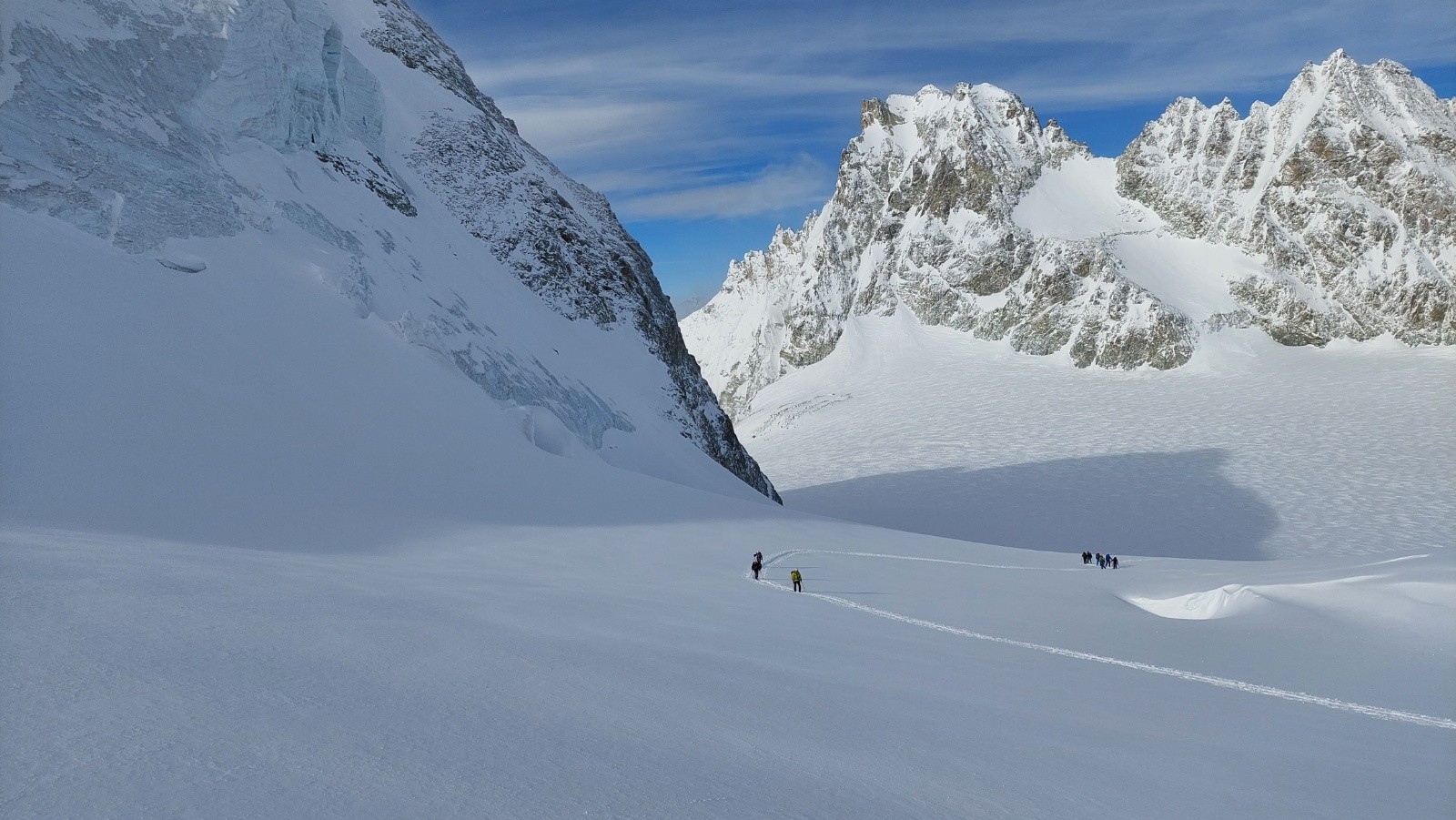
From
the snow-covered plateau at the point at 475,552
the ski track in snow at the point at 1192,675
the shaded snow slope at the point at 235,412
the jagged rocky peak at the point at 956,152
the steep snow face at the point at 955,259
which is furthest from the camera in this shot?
the jagged rocky peak at the point at 956,152

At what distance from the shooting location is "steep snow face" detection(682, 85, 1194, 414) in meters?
97.9

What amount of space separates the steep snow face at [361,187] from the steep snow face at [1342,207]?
263 feet

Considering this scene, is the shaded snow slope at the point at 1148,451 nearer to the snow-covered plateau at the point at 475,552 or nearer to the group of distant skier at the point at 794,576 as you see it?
the snow-covered plateau at the point at 475,552

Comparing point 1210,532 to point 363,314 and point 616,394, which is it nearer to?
point 616,394

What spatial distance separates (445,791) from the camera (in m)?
3.91

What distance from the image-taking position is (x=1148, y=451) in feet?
208

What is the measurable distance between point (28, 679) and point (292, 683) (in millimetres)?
1273

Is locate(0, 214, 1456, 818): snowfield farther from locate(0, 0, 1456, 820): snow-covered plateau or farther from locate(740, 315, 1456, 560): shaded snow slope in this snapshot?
locate(740, 315, 1456, 560): shaded snow slope

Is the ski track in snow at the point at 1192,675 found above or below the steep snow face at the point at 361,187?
below

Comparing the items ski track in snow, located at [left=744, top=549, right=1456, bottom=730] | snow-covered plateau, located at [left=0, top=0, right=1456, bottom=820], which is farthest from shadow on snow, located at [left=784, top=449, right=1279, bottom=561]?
ski track in snow, located at [left=744, top=549, right=1456, bottom=730]

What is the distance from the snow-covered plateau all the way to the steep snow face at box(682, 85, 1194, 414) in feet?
143

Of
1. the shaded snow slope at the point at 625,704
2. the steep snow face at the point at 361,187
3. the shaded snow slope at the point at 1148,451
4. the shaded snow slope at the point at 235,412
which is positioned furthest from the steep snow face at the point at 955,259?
the shaded snow slope at the point at 625,704

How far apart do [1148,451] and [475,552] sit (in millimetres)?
59900

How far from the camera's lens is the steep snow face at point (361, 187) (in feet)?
82.5
